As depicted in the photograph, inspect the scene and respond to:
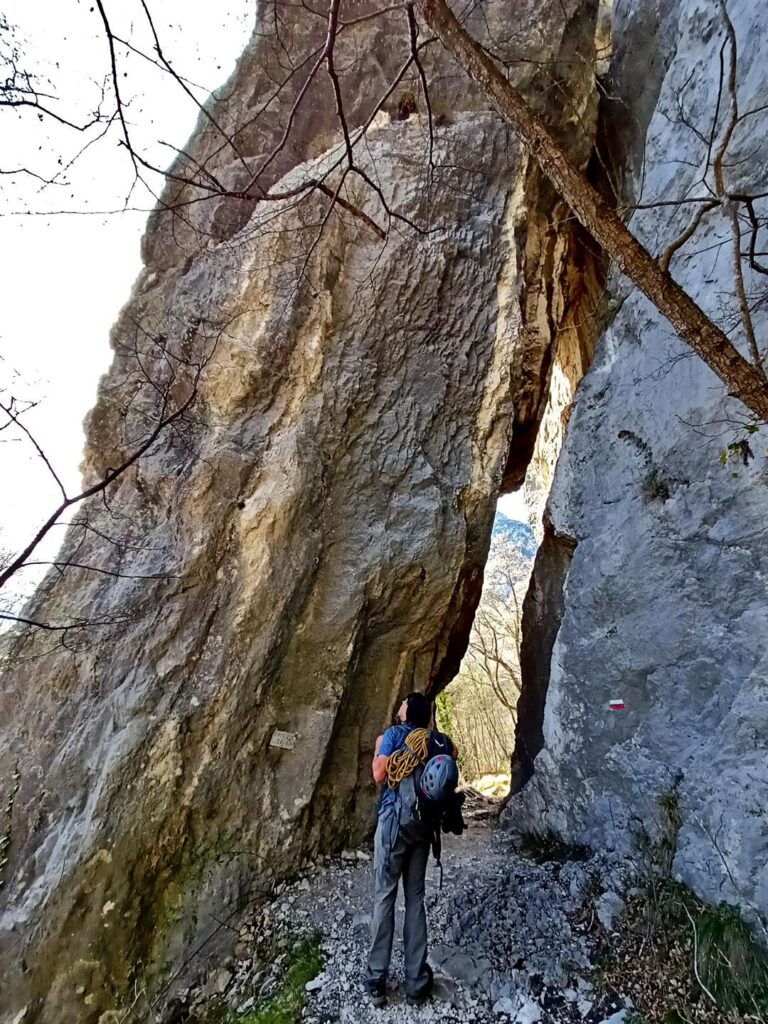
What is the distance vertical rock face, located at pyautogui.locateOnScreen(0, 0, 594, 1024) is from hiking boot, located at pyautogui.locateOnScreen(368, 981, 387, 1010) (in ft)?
4.64

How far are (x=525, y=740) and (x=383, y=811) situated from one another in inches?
155

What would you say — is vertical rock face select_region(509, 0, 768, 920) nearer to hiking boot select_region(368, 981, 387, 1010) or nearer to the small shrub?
the small shrub

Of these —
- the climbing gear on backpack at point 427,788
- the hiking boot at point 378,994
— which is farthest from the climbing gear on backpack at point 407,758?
the hiking boot at point 378,994

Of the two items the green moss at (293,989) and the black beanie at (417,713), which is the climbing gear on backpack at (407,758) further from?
the green moss at (293,989)

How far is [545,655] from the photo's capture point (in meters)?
6.50

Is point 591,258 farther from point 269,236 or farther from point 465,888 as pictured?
point 465,888

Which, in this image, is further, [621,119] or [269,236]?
[621,119]

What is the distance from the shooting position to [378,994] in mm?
3191

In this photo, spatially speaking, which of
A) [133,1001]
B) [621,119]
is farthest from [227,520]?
[621,119]

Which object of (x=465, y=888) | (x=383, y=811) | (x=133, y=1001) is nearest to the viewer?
(x=383, y=811)

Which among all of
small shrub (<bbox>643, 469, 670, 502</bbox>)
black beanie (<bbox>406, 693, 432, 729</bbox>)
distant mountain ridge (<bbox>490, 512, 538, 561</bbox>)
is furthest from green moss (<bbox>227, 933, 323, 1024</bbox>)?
distant mountain ridge (<bbox>490, 512, 538, 561</bbox>)

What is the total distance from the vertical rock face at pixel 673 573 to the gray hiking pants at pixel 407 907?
1582 millimetres

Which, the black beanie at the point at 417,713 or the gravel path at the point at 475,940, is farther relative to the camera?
the black beanie at the point at 417,713

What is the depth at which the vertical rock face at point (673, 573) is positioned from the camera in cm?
354
